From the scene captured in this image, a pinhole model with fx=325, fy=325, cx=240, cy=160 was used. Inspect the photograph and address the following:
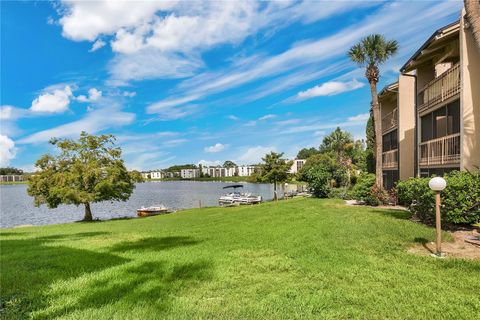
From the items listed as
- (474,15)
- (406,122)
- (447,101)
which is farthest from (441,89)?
(474,15)

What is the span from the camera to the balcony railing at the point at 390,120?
2413 centimetres

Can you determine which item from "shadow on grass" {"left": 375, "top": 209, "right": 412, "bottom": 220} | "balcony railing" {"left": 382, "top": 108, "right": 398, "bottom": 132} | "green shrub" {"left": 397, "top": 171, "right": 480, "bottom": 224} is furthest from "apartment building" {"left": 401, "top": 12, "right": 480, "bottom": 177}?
"balcony railing" {"left": 382, "top": 108, "right": 398, "bottom": 132}

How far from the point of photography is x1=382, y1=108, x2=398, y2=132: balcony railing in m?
24.1

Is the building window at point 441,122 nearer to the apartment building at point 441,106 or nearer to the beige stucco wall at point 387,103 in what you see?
the apartment building at point 441,106

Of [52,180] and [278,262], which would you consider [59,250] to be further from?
[52,180]

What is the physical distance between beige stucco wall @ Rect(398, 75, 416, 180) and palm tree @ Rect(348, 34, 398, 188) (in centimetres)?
131

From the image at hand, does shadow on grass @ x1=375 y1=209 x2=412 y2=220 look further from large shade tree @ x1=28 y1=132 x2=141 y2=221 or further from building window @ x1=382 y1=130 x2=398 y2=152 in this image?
large shade tree @ x1=28 y1=132 x2=141 y2=221

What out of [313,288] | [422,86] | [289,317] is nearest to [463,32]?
[422,86]

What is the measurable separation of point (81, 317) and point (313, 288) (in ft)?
11.6

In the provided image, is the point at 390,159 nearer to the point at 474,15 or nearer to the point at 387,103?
the point at 387,103

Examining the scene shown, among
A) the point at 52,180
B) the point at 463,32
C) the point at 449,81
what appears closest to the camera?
the point at 463,32

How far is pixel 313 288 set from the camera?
5410 mm

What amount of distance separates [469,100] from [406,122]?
9569 mm

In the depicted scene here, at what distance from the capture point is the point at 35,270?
6859 mm
